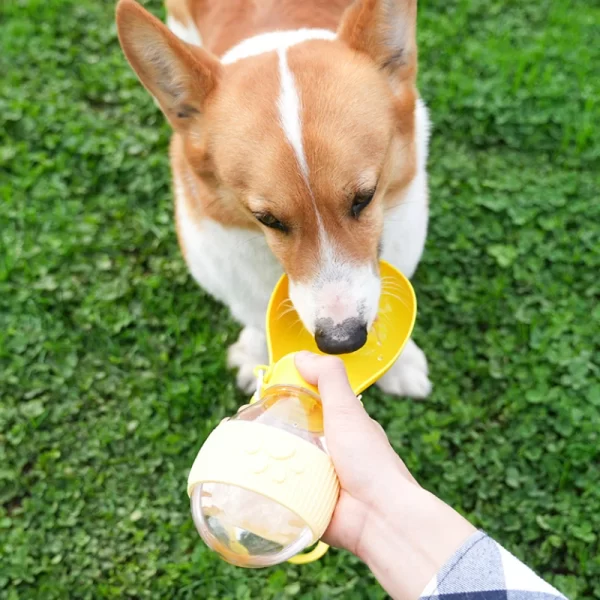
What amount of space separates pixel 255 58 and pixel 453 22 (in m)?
2.39

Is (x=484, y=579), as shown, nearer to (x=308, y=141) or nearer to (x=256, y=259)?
(x=308, y=141)

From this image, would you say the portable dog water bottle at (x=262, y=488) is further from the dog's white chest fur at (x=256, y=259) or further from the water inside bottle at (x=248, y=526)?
the dog's white chest fur at (x=256, y=259)

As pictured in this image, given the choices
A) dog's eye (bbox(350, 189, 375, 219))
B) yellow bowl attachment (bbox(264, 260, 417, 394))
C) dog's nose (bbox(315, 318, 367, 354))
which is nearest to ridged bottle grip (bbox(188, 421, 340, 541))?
dog's nose (bbox(315, 318, 367, 354))

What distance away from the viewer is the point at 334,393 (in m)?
1.85

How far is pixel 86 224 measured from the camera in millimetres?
3828

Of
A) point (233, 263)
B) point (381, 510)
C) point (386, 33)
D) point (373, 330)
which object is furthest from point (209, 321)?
point (381, 510)

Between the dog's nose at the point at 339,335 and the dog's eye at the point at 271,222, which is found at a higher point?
the dog's eye at the point at 271,222

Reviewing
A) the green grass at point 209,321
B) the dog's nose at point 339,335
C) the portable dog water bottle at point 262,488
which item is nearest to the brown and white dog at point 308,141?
the dog's nose at point 339,335

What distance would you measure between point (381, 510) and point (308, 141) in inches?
43.6

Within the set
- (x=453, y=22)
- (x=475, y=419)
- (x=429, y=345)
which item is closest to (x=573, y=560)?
(x=475, y=419)

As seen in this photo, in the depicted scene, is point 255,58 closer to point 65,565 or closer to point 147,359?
point 147,359

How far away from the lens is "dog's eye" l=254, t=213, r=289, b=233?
232cm

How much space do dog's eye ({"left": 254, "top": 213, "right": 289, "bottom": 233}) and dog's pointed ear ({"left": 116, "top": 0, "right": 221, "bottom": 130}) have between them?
18.7 inches

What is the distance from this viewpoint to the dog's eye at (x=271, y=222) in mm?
2322
